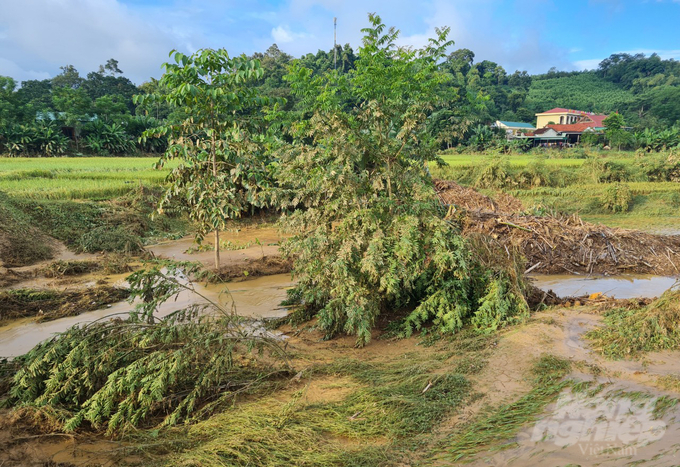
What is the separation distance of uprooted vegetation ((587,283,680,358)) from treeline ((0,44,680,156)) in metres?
3.24

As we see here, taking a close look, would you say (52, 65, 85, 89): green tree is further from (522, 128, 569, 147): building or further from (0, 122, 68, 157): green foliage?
(522, 128, 569, 147): building

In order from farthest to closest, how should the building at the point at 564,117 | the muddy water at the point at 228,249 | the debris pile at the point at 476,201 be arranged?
the building at the point at 564,117 < the debris pile at the point at 476,201 < the muddy water at the point at 228,249

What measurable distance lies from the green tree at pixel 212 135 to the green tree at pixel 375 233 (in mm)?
1415

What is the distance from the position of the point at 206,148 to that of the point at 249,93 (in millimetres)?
1185

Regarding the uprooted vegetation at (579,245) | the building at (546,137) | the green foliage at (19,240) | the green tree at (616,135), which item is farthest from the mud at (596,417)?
the building at (546,137)

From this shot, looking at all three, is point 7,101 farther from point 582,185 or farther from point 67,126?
point 582,185

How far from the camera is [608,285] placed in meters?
8.69

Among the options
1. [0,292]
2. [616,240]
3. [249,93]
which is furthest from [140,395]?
[616,240]

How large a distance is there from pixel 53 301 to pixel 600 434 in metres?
7.35

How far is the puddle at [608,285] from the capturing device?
816cm

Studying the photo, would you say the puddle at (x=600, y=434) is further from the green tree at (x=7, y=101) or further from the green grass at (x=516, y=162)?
the green tree at (x=7, y=101)

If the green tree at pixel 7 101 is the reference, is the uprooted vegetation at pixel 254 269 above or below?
below

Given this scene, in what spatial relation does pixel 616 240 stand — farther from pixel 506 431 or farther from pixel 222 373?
pixel 222 373

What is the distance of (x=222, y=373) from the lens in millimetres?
4301
